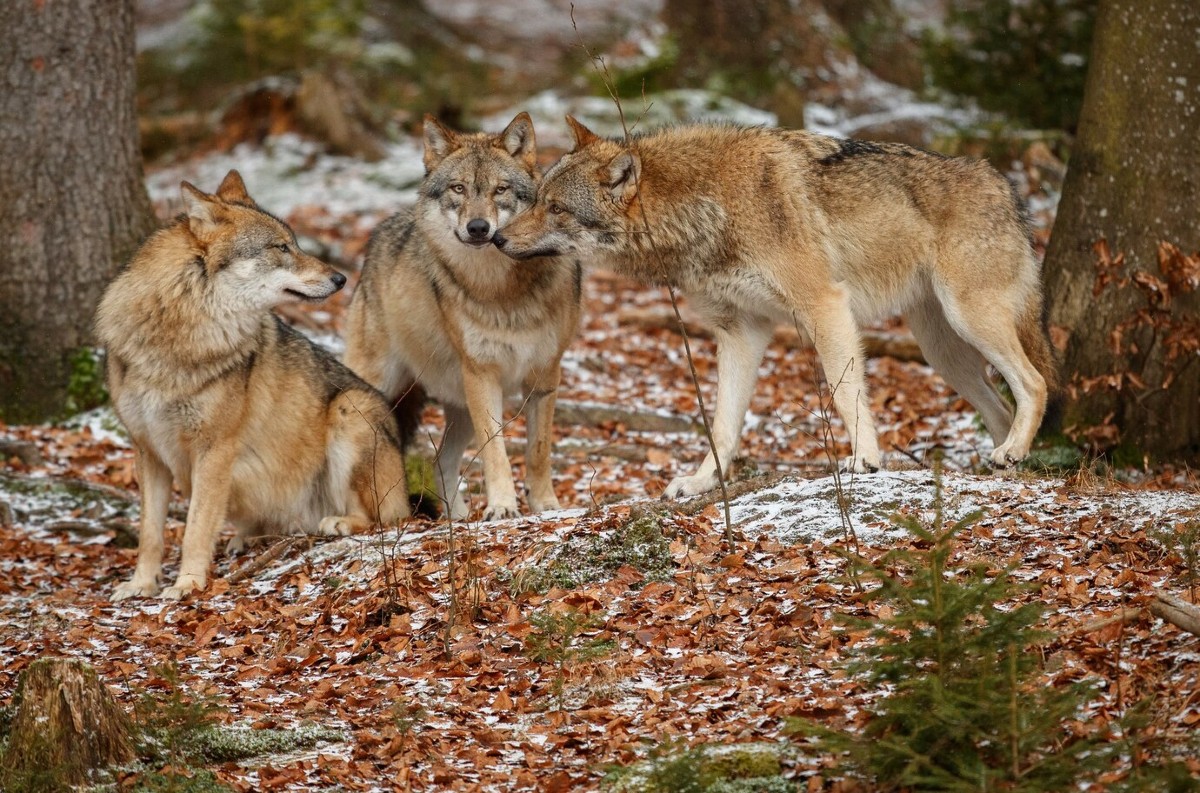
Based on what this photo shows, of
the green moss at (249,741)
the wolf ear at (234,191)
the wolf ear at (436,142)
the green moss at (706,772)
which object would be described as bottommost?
the green moss at (706,772)

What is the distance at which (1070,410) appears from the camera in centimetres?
926

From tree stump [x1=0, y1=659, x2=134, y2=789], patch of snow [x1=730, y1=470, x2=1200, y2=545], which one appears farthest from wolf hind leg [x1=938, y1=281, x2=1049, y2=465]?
tree stump [x1=0, y1=659, x2=134, y2=789]

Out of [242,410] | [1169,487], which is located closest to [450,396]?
[242,410]

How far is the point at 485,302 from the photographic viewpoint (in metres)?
8.33

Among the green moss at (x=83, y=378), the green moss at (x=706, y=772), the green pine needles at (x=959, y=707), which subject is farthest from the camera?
the green moss at (x=83, y=378)

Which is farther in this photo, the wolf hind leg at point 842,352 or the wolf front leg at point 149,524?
the wolf front leg at point 149,524

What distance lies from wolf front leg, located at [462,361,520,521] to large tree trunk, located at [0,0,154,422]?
3855mm

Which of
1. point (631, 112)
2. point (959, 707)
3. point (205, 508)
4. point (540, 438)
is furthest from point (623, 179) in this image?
point (631, 112)

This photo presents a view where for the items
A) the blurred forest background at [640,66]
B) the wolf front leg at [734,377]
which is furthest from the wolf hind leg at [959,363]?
the blurred forest background at [640,66]

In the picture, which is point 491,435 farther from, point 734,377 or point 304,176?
point 304,176

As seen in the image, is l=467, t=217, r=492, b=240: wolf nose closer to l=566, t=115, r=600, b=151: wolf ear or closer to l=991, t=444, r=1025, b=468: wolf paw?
l=566, t=115, r=600, b=151: wolf ear

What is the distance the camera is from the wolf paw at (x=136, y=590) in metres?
7.48

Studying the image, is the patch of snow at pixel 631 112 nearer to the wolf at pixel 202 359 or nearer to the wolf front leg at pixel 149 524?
the wolf at pixel 202 359

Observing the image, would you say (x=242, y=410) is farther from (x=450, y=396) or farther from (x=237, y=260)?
(x=450, y=396)
